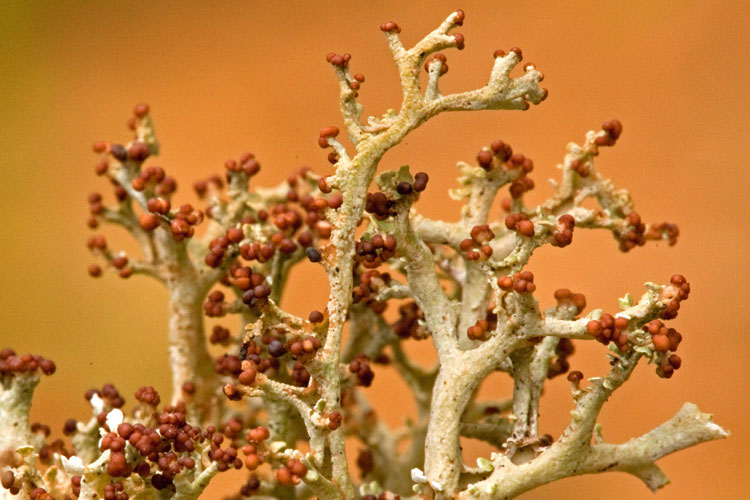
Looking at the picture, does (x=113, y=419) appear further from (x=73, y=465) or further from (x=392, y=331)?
(x=392, y=331)

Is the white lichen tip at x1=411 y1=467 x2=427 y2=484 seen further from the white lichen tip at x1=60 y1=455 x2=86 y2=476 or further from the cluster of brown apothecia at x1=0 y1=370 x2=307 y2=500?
the white lichen tip at x1=60 y1=455 x2=86 y2=476

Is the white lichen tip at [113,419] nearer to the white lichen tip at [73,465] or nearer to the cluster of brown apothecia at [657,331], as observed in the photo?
the white lichen tip at [73,465]

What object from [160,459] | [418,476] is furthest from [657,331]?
[160,459]

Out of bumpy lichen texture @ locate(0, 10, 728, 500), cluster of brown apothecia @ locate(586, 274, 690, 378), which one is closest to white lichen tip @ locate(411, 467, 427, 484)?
bumpy lichen texture @ locate(0, 10, 728, 500)

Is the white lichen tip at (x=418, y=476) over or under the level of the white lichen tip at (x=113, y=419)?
under

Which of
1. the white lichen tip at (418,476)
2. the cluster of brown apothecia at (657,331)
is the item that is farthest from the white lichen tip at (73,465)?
the cluster of brown apothecia at (657,331)

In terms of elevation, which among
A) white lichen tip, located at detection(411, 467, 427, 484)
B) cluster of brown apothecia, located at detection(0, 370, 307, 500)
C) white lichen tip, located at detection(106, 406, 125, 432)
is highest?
white lichen tip, located at detection(106, 406, 125, 432)

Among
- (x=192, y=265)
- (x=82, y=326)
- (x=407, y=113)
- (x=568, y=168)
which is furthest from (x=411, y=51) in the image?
(x=82, y=326)

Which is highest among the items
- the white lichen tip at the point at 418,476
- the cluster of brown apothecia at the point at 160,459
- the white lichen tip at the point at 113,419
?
the white lichen tip at the point at 113,419

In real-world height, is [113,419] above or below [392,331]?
below
